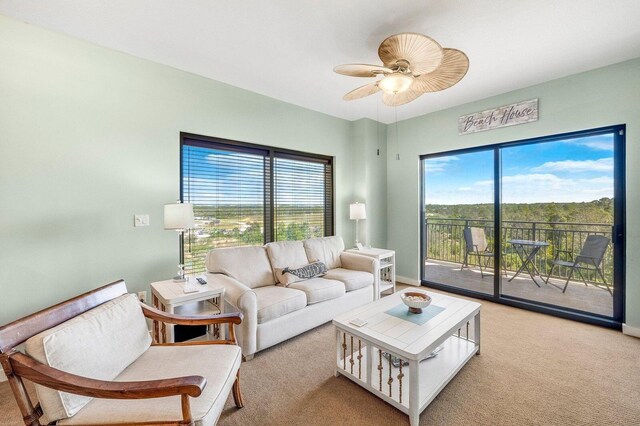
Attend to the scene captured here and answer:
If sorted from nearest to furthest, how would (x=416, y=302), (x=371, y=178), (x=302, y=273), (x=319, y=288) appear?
(x=416, y=302), (x=319, y=288), (x=302, y=273), (x=371, y=178)

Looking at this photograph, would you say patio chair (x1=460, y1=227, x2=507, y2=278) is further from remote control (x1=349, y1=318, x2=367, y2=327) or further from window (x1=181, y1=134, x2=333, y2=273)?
remote control (x1=349, y1=318, x2=367, y2=327)

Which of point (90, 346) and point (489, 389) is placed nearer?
point (90, 346)

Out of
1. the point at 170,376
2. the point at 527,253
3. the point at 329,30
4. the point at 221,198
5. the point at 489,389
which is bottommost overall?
the point at 489,389

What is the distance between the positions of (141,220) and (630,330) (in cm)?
501

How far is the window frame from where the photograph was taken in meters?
2.96

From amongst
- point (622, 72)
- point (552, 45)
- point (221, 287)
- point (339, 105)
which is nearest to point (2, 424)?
point (221, 287)

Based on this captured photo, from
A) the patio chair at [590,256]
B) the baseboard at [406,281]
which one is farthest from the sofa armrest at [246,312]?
the patio chair at [590,256]

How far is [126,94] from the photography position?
8.23 ft

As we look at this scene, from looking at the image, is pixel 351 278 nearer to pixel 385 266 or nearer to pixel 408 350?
pixel 385 266

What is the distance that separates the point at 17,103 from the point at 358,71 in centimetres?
262

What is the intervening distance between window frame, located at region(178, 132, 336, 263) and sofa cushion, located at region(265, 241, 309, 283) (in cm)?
42

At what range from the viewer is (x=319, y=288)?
9.23 feet

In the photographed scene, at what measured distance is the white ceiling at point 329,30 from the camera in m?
1.92

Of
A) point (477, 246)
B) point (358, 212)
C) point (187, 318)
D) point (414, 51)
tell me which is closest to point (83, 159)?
point (187, 318)
